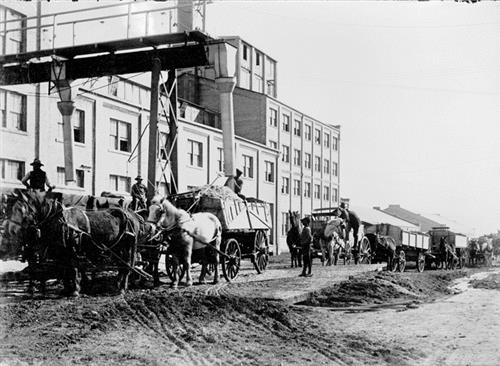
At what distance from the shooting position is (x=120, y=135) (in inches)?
1232

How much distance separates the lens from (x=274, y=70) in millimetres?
61719

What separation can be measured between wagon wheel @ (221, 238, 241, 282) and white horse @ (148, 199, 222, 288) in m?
0.93

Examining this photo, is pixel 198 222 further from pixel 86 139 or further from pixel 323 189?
pixel 323 189

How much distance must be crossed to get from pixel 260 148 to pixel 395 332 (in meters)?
38.2

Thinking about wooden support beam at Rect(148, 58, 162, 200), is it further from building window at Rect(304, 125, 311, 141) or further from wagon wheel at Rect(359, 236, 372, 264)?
building window at Rect(304, 125, 311, 141)

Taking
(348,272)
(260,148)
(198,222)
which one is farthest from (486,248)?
(198,222)

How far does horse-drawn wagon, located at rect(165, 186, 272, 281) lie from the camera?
15.1m

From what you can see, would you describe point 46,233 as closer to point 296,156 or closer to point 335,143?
point 296,156

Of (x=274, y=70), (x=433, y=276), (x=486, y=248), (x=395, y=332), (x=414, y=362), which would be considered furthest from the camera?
(x=274, y=70)

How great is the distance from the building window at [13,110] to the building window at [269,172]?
84.0 feet

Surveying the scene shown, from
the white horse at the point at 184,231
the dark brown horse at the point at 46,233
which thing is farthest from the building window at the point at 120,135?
the dark brown horse at the point at 46,233

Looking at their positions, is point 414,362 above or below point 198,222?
below

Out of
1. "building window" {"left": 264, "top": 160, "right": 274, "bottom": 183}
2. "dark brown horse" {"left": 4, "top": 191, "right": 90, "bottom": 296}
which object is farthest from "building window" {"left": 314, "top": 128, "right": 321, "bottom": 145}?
"dark brown horse" {"left": 4, "top": 191, "right": 90, "bottom": 296}

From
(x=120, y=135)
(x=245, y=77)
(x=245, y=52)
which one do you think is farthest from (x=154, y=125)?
(x=245, y=52)
